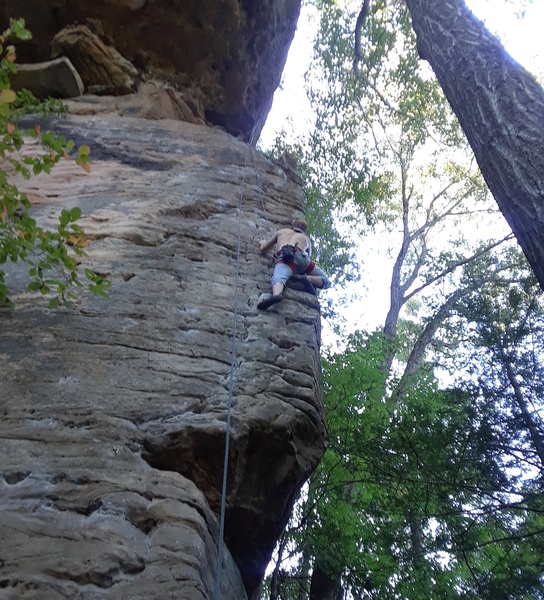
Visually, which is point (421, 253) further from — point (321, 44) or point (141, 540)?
point (141, 540)

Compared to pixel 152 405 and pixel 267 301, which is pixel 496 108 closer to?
pixel 267 301

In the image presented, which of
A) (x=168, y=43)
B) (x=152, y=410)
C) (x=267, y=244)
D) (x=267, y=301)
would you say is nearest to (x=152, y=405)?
(x=152, y=410)

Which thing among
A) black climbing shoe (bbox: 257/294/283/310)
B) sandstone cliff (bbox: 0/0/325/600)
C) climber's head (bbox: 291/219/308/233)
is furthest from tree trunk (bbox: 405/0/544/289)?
climber's head (bbox: 291/219/308/233)

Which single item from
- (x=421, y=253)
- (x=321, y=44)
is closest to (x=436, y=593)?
(x=421, y=253)

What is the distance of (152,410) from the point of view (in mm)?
3209

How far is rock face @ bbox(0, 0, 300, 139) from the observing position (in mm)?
9170

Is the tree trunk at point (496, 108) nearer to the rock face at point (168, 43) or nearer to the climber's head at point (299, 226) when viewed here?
the climber's head at point (299, 226)

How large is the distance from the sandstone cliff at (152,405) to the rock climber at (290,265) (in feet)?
0.44

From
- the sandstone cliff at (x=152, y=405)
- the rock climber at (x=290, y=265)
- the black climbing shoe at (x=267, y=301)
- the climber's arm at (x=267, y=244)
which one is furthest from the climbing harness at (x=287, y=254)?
the black climbing shoe at (x=267, y=301)

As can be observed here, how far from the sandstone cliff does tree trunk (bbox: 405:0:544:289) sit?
1.79 m

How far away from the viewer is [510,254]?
1320 centimetres

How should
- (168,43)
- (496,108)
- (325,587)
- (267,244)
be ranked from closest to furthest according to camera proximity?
(496,108), (267,244), (325,587), (168,43)

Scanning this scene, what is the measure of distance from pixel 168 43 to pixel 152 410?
8379 millimetres

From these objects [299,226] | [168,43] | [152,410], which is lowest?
[152,410]
